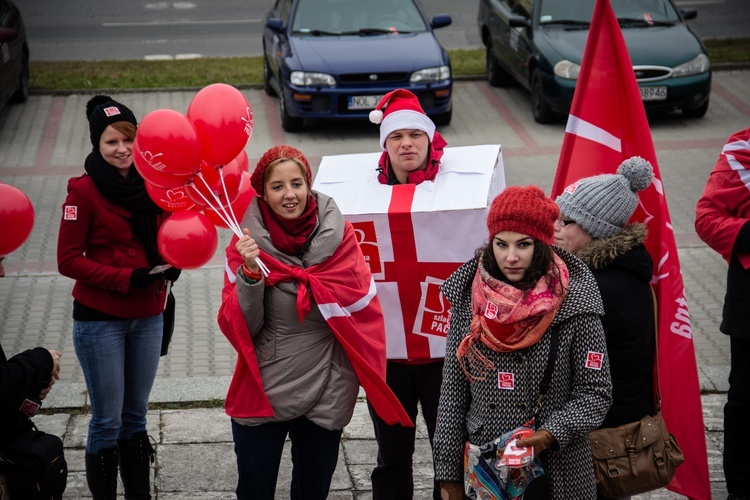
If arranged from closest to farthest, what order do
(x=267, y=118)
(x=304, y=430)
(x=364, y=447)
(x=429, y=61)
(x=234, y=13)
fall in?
1. (x=304, y=430)
2. (x=364, y=447)
3. (x=429, y=61)
4. (x=267, y=118)
5. (x=234, y=13)

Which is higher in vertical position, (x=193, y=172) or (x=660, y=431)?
(x=193, y=172)

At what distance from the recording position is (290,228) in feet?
14.3

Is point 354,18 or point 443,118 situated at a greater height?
point 354,18

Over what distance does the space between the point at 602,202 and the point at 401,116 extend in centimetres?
126

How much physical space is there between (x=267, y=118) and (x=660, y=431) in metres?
10.4

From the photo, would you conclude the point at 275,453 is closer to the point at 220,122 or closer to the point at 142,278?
the point at 142,278

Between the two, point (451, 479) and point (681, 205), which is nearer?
point (451, 479)

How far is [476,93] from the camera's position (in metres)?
15.2

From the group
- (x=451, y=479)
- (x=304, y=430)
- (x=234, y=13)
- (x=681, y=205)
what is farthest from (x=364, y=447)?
(x=234, y=13)

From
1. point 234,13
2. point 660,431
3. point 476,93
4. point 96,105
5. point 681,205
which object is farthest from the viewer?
point 234,13

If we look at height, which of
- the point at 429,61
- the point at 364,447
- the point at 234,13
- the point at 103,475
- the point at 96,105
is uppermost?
the point at 96,105

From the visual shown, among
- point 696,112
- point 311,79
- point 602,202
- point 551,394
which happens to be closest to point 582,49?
point 696,112

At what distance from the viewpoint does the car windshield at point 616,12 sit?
13.7m

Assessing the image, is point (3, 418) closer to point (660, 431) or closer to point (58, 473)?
point (58, 473)
